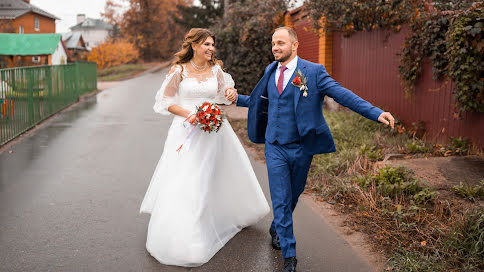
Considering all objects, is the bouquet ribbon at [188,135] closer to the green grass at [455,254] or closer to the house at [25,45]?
the green grass at [455,254]

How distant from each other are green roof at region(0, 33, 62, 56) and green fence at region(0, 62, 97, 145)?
8.32 metres

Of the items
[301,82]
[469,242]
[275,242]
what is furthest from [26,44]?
[469,242]

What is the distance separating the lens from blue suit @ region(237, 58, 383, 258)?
3.75m

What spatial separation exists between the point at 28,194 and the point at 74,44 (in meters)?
57.2

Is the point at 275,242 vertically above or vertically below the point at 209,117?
below

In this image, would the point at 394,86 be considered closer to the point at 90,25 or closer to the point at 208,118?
the point at 208,118

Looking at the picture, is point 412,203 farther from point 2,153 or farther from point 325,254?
point 2,153

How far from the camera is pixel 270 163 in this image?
155 inches

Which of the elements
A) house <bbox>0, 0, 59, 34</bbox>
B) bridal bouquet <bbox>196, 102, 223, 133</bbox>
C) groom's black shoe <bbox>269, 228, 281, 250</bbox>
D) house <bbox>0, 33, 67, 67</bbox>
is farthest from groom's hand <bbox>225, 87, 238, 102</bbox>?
house <bbox>0, 0, 59, 34</bbox>

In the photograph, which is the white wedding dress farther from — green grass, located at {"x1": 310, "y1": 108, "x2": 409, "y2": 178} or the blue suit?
green grass, located at {"x1": 310, "y1": 108, "x2": 409, "y2": 178}

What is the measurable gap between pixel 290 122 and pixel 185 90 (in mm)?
1126

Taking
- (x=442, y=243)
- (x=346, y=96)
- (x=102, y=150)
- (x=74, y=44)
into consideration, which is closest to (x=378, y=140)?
(x=442, y=243)

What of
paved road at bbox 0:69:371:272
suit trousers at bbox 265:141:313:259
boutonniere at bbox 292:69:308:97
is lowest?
paved road at bbox 0:69:371:272

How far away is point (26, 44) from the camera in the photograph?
26281 mm
